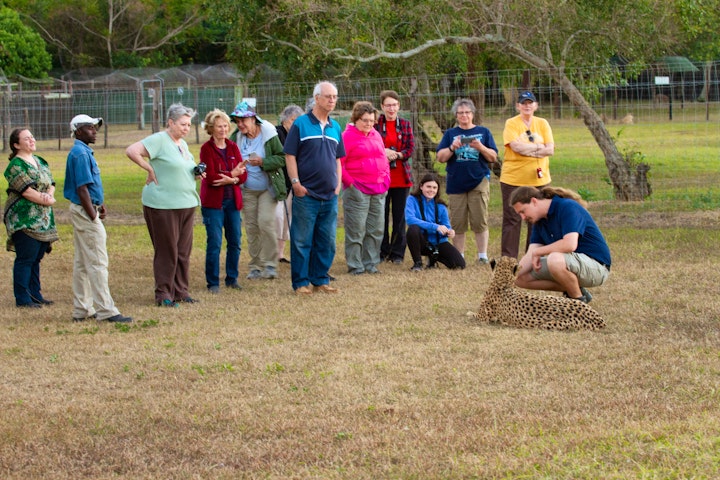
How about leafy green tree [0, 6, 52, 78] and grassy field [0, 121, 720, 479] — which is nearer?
grassy field [0, 121, 720, 479]

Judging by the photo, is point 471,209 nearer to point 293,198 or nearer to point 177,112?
point 293,198

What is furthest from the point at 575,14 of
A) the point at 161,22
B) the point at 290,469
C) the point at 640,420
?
the point at 161,22

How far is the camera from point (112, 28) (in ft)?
173

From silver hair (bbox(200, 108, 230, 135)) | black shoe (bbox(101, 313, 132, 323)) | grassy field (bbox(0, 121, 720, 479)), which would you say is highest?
silver hair (bbox(200, 108, 230, 135))

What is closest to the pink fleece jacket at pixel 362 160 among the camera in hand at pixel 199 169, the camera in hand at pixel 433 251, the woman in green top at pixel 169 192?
the camera in hand at pixel 433 251

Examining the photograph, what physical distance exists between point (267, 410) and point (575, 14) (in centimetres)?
1034

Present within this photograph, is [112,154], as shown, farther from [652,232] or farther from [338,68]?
[652,232]

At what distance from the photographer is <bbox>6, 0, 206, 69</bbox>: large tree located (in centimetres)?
5150

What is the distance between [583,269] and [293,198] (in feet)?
9.35

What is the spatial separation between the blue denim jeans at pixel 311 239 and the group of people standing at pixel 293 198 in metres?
0.01

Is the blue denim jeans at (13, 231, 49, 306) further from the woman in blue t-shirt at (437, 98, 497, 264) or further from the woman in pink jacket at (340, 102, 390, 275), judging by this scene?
the woman in blue t-shirt at (437, 98, 497, 264)

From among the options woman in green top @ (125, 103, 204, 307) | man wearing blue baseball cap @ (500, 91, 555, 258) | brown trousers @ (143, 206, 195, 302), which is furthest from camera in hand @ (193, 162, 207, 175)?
man wearing blue baseball cap @ (500, 91, 555, 258)

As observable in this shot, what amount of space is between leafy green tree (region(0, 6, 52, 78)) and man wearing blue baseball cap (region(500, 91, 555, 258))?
116ft

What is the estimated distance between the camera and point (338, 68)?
1627 cm
